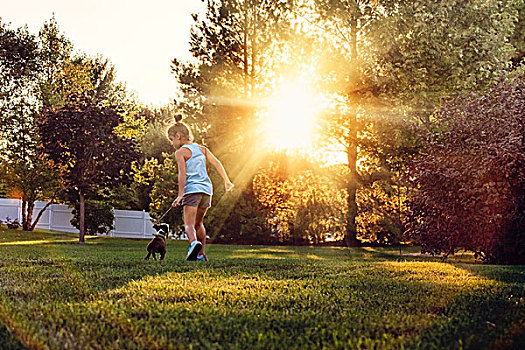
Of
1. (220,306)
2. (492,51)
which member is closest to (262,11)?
(492,51)

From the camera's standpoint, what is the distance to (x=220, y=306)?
2996 millimetres

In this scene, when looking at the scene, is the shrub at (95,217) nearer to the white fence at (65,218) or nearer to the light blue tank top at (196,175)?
the white fence at (65,218)

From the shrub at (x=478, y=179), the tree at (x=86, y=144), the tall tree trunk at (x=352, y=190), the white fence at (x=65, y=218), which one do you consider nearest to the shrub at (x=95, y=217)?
the white fence at (x=65, y=218)

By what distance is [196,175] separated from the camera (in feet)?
22.9

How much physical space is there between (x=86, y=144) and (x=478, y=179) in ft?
37.6

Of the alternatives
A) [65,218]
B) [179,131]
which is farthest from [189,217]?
[65,218]

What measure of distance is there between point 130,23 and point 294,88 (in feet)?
35.1

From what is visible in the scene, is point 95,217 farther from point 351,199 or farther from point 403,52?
point 403,52

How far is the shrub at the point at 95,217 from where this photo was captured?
90.1 ft

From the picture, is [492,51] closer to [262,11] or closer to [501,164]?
[501,164]

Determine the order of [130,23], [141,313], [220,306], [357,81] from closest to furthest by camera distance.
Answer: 1. [141,313]
2. [220,306]
3. [130,23]
4. [357,81]

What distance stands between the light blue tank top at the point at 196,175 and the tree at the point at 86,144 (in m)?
9.91

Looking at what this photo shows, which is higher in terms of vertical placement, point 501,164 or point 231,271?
point 501,164

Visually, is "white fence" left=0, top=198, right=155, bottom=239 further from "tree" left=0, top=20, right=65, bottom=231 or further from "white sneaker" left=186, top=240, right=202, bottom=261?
"white sneaker" left=186, top=240, right=202, bottom=261
